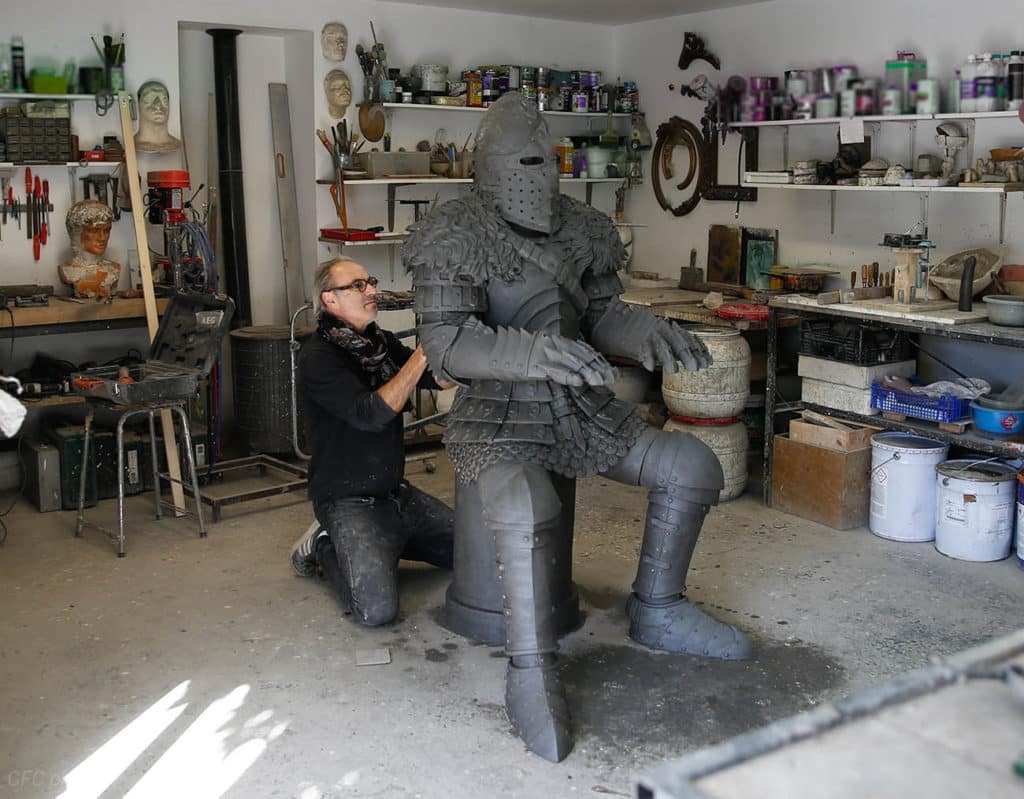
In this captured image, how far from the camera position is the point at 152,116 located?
5.96 m

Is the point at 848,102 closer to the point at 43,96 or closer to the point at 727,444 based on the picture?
the point at 727,444

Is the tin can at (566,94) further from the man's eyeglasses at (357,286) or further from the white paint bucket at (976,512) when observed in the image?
the white paint bucket at (976,512)

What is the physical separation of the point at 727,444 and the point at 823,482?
1.68 ft

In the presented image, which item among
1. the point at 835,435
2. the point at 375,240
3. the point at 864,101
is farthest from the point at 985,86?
the point at 375,240

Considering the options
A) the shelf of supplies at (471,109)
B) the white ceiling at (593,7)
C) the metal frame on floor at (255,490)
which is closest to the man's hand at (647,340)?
the metal frame on floor at (255,490)

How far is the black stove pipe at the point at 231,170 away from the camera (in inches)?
251

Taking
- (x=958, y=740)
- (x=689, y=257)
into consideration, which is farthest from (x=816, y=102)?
(x=958, y=740)

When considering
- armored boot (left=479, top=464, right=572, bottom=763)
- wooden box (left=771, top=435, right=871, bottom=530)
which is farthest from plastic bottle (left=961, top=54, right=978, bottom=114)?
armored boot (left=479, top=464, right=572, bottom=763)

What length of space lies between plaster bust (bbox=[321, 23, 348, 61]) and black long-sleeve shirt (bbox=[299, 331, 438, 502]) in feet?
9.14

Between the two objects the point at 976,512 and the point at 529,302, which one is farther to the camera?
the point at 976,512

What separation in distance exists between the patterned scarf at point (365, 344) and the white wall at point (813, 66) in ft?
→ 9.63

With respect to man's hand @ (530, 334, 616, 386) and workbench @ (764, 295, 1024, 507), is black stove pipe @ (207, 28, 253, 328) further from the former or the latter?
man's hand @ (530, 334, 616, 386)

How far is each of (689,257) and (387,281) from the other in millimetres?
1884

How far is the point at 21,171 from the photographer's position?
575 cm
